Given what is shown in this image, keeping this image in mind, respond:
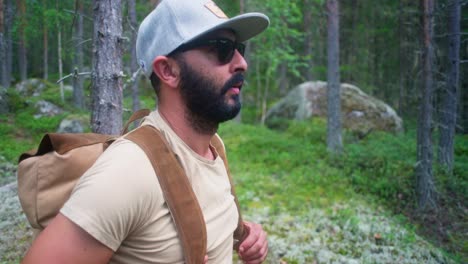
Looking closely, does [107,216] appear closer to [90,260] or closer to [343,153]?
[90,260]

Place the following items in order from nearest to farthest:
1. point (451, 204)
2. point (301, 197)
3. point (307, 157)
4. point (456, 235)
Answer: point (456, 235)
point (301, 197)
point (451, 204)
point (307, 157)

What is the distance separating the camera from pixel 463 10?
51.5 feet

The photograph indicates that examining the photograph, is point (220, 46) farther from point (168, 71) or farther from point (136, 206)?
point (136, 206)

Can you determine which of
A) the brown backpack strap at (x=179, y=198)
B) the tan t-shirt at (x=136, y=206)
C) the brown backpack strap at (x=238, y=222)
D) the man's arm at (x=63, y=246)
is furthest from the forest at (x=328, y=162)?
the man's arm at (x=63, y=246)

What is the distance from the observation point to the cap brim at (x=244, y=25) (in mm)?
1722

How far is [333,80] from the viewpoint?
11.9 m

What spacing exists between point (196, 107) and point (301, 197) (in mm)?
6879

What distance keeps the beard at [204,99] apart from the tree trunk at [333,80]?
408 inches

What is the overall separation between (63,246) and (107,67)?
9.63ft

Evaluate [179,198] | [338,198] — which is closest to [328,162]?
[338,198]

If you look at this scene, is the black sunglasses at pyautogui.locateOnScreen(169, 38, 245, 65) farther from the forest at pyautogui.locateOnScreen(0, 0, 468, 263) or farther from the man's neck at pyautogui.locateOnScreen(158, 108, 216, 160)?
the forest at pyautogui.locateOnScreen(0, 0, 468, 263)

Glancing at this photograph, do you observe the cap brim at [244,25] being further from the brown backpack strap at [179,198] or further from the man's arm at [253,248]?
the man's arm at [253,248]

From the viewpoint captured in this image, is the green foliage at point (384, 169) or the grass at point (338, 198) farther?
the green foliage at point (384, 169)

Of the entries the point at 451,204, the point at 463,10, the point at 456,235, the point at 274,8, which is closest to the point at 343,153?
the point at 451,204
